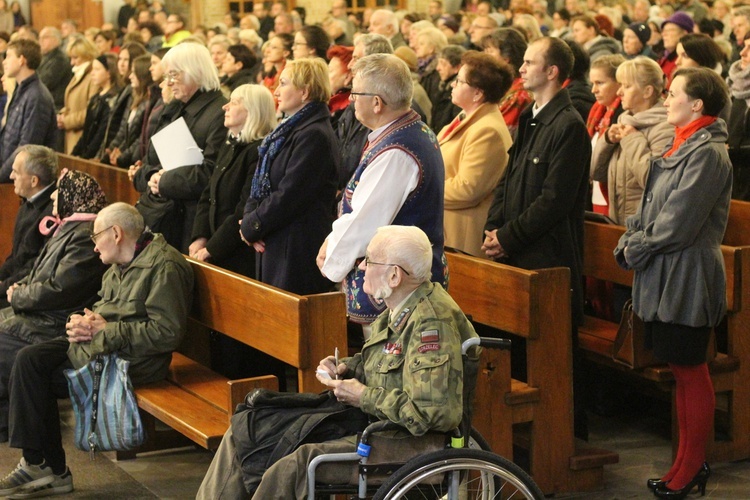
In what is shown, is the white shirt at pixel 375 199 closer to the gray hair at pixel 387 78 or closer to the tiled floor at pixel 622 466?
the gray hair at pixel 387 78

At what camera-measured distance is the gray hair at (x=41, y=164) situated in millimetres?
6000

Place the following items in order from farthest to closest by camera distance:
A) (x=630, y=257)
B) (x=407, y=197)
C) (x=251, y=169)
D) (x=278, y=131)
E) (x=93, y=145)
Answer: (x=93, y=145) < (x=251, y=169) < (x=278, y=131) < (x=630, y=257) < (x=407, y=197)

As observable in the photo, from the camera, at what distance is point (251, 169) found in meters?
5.36

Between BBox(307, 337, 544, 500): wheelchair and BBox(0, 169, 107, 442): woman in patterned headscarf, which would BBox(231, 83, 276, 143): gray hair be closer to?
BBox(0, 169, 107, 442): woman in patterned headscarf

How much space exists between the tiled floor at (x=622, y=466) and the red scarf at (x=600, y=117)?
1372 millimetres

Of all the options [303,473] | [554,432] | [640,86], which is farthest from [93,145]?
[303,473]

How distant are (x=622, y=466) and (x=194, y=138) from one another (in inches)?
97.5

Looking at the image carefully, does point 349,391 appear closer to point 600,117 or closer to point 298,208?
point 298,208

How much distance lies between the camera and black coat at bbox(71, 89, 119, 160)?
29.0 feet

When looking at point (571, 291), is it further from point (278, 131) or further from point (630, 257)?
point (278, 131)

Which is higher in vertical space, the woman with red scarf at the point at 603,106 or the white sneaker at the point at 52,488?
the woman with red scarf at the point at 603,106

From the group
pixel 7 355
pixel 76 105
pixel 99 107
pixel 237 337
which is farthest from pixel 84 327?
pixel 76 105

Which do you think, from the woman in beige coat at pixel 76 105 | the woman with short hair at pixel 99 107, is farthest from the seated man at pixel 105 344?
the woman in beige coat at pixel 76 105

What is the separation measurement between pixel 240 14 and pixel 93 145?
14227mm
